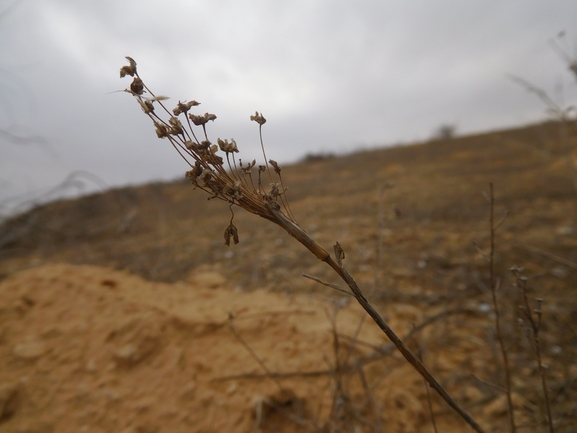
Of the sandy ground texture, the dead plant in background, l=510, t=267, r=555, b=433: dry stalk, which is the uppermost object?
the dead plant in background

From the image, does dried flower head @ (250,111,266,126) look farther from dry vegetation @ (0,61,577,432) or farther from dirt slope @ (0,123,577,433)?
dirt slope @ (0,123,577,433)

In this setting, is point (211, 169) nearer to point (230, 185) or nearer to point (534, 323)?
point (230, 185)

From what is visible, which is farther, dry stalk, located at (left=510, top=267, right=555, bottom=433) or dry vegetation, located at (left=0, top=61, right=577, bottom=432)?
dry vegetation, located at (left=0, top=61, right=577, bottom=432)

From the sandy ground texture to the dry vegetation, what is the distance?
1.2 inches

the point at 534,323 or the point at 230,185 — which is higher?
the point at 230,185

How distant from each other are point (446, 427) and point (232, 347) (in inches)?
44.3

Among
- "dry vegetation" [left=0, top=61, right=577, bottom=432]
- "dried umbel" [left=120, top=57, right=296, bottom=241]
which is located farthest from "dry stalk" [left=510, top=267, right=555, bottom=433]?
"dried umbel" [left=120, top=57, right=296, bottom=241]

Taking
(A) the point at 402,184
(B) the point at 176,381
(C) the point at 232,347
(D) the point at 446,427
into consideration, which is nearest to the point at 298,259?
(C) the point at 232,347

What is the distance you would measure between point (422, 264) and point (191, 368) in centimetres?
216

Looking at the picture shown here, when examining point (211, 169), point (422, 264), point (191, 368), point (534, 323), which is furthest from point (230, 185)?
point (422, 264)

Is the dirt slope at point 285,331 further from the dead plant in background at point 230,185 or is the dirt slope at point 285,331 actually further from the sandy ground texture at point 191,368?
the dead plant in background at point 230,185

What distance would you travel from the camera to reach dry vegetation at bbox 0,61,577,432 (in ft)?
4.84

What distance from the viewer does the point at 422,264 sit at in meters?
2.99

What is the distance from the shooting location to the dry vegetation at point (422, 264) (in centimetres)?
148
